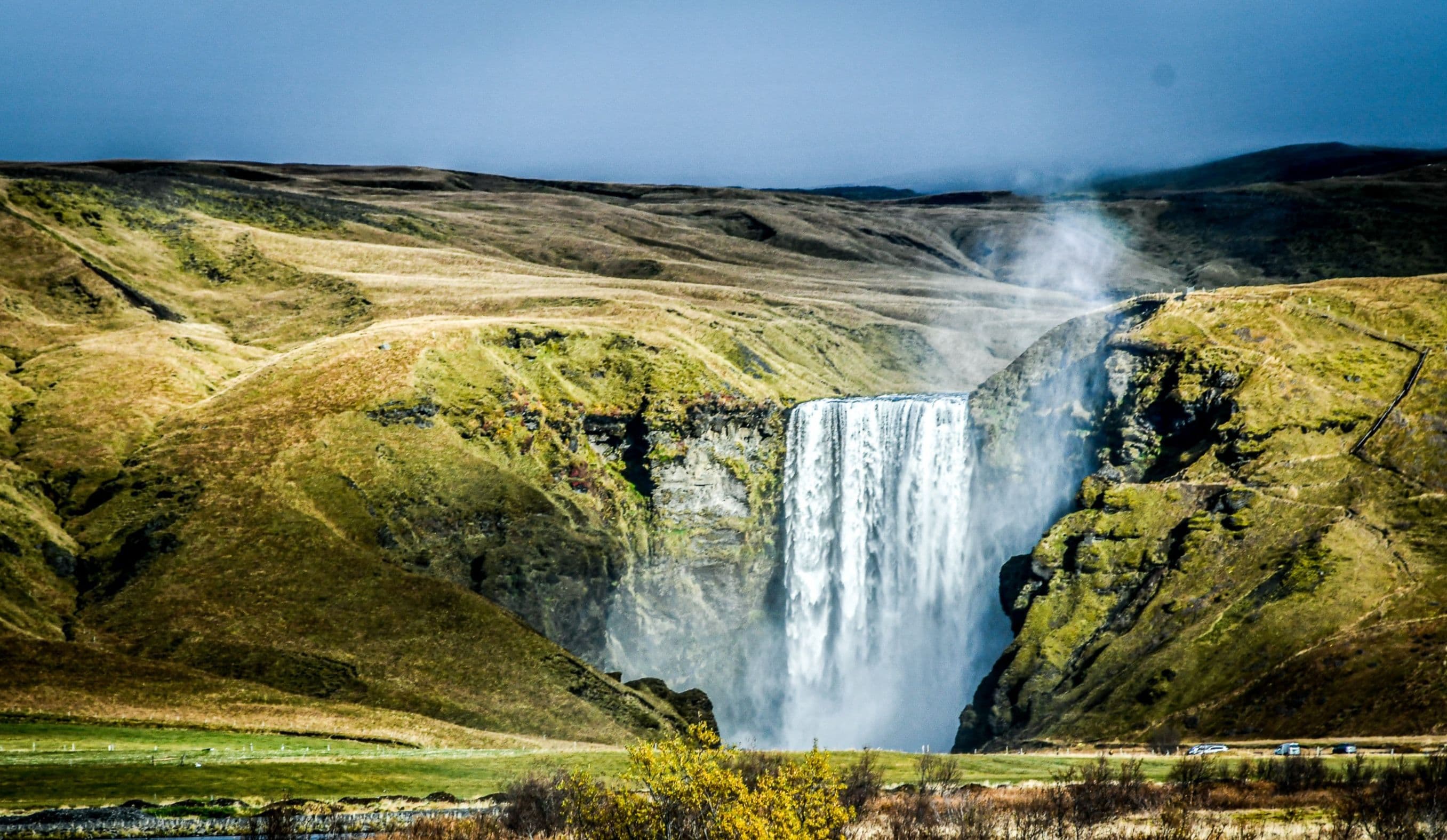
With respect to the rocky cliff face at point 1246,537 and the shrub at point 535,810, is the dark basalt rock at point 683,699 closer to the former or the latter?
the rocky cliff face at point 1246,537

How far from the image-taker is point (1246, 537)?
→ 121 m

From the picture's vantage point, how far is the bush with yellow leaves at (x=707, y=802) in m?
44.1

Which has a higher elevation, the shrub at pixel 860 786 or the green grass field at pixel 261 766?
the shrub at pixel 860 786

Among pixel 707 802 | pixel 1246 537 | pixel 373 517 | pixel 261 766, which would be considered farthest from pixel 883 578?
pixel 707 802

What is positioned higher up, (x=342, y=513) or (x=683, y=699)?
(x=342, y=513)

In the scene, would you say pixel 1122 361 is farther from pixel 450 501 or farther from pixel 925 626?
pixel 450 501

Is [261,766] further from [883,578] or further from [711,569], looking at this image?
[883,578]

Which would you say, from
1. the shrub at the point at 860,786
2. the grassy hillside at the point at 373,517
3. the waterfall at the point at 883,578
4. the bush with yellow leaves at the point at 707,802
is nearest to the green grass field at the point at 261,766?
the shrub at the point at 860,786

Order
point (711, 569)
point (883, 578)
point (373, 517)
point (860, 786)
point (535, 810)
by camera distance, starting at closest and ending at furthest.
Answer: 1. point (535, 810)
2. point (860, 786)
3. point (373, 517)
4. point (883, 578)
5. point (711, 569)

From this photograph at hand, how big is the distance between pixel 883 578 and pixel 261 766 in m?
90.5

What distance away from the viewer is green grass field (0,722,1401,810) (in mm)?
78438

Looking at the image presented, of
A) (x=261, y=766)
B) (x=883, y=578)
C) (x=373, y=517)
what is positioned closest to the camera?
(x=261, y=766)

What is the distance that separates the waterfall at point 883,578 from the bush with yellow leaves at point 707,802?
99.9 meters

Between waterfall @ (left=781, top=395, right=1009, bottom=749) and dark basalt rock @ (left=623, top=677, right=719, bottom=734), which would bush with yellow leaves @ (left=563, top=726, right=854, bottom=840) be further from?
waterfall @ (left=781, top=395, right=1009, bottom=749)
